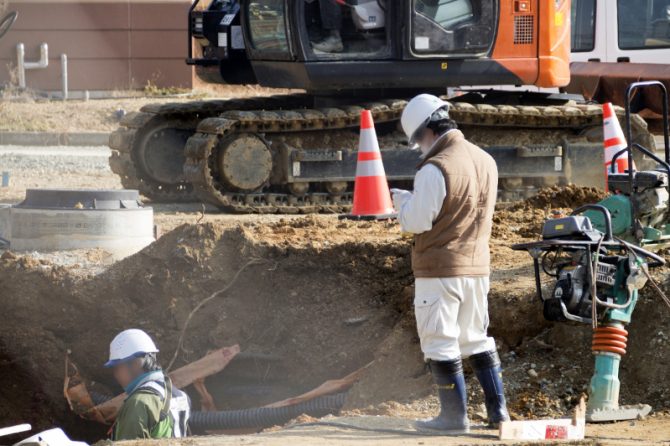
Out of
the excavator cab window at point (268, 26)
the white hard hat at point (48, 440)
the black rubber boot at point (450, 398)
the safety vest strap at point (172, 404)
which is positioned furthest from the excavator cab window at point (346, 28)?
the white hard hat at point (48, 440)

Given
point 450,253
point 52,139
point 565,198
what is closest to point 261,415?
point 450,253

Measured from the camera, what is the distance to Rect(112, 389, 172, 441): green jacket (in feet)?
20.4

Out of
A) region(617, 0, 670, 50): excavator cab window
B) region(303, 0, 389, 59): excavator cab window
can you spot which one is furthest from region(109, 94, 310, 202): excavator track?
region(617, 0, 670, 50): excavator cab window

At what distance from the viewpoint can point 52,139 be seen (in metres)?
19.1

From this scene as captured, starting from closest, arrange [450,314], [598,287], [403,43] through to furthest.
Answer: [450,314] → [598,287] → [403,43]

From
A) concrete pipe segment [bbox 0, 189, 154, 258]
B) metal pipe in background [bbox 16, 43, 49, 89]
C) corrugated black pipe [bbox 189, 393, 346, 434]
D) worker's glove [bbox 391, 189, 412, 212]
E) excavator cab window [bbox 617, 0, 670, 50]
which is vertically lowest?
corrugated black pipe [bbox 189, 393, 346, 434]

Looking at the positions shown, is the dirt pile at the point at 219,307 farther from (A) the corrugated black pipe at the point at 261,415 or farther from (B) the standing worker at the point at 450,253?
(B) the standing worker at the point at 450,253

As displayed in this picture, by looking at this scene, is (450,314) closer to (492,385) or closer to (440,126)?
(492,385)

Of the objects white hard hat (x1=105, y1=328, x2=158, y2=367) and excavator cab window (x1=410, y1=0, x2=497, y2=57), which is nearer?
white hard hat (x1=105, y1=328, x2=158, y2=367)

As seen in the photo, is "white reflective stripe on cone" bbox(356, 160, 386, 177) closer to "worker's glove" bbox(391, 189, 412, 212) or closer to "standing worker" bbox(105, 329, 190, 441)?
"standing worker" bbox(105, 329, 190, 441)

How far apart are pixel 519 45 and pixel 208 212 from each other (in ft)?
12.7

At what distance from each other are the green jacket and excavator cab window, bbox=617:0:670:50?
41.5 ft

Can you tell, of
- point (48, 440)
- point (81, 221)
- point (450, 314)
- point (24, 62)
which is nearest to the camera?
point (48, 440)

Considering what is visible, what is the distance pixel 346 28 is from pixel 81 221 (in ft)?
13.4
